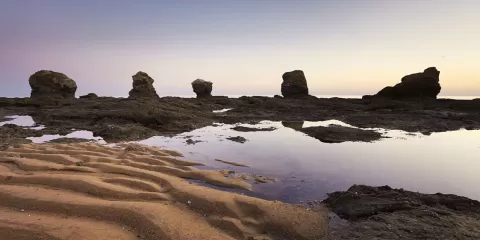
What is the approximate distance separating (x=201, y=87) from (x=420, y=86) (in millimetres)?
36171

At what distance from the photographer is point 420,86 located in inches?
1694

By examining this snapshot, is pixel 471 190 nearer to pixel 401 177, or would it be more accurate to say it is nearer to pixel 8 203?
pixel 401 177

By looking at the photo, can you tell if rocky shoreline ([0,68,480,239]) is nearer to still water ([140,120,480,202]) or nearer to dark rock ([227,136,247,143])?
dark rock ([227,136,247,143])

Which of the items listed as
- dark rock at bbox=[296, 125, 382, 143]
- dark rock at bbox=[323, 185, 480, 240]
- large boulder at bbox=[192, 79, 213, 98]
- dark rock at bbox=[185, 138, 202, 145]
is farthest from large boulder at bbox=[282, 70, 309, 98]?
dark rock at bbox=[323, 185, 480, 240]

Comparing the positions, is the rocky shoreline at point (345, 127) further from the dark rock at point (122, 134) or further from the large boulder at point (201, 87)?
the large boulder at point (201, 87)

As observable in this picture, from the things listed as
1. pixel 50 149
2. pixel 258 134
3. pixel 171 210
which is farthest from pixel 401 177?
pixel 50 149

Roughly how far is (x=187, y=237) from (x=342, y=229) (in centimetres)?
266

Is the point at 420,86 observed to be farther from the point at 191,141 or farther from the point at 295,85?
the point at 191,141

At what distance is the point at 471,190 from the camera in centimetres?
763

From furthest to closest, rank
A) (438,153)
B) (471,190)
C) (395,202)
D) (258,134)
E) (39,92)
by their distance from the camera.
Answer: (39,92) < (258,134) < (438,153) < (471,190) < (395,202)

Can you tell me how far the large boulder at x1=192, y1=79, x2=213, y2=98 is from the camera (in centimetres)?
5716

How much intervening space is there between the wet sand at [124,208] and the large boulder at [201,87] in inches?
1972

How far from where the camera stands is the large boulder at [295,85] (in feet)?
173

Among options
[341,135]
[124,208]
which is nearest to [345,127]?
[341,135]
